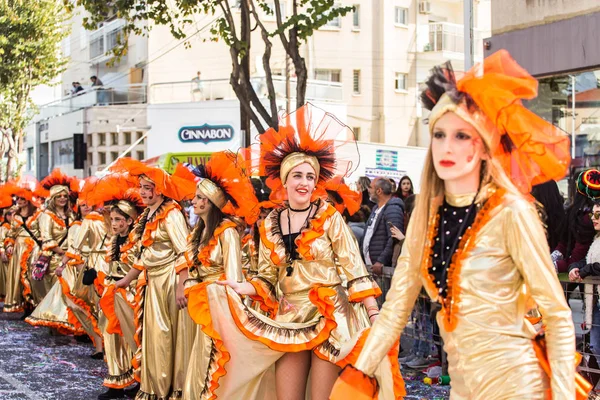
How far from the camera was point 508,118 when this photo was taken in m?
3.41

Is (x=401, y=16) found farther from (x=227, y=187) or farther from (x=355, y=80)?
(x=227, y=187)

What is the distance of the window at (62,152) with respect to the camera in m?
40.7

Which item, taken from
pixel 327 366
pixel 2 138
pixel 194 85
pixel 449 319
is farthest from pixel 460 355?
pixel 2 138

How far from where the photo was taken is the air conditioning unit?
123 ft

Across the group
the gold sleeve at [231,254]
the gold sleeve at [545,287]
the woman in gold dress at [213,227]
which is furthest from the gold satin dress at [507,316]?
the woman in gold dress at [213,227]

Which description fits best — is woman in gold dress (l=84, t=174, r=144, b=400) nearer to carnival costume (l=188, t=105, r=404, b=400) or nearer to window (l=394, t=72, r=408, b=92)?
carnival costume (l=188, t=105, r=404, b=400)

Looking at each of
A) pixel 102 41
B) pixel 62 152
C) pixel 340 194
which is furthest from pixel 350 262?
pixel 102 41

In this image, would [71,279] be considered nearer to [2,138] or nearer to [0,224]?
[0,224]

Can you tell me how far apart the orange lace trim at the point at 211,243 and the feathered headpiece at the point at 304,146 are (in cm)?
72

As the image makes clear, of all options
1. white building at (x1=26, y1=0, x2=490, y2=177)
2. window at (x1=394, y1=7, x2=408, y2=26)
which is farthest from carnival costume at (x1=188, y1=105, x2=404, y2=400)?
window at (x1=394, y1=7, x2=408, y2=26)

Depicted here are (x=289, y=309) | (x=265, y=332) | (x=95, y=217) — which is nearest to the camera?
(x=265, y=332)

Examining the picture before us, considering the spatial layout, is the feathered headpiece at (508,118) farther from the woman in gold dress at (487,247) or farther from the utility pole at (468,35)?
the utility pole at (468,35)

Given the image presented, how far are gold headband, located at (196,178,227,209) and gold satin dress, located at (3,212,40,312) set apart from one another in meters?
7.61

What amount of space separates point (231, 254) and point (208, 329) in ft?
3.18
